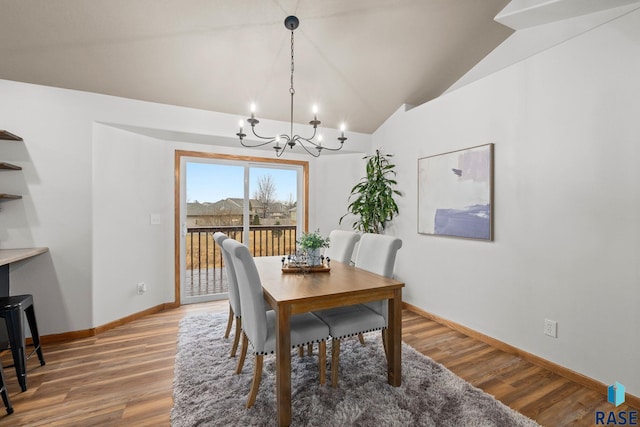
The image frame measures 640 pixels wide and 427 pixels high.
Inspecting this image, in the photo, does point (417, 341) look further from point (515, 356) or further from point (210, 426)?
point (210, 426)

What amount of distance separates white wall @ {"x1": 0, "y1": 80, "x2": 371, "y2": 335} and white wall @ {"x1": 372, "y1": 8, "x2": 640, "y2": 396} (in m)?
2.91

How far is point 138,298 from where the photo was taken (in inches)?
135

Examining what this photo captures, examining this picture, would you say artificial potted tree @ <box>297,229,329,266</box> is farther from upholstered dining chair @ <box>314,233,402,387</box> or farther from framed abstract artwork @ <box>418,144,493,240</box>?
framed abstract artwork @ <box>418,144,493,240</box>

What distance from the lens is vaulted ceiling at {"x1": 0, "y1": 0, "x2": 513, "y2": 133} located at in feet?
7.54

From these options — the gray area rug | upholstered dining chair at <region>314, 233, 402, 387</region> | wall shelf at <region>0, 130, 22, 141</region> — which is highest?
wall shelf at <region>0, 130, 22, 141</region>

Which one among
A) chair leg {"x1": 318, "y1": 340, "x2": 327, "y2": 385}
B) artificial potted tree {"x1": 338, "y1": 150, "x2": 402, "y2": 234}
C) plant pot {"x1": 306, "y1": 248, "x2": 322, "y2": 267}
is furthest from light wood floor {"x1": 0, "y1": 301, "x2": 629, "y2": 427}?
artificial potted tree {"x1": 338, "y1": 150, "x2": 402, "y2": 234}

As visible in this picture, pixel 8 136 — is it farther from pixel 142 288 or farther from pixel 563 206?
pixel 563 206

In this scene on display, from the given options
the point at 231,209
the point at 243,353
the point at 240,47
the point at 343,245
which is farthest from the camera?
the point at 231,209

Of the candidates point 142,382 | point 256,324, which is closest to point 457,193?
point 256,324

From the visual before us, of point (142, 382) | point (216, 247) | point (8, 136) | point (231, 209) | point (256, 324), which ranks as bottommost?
point (142, 382)

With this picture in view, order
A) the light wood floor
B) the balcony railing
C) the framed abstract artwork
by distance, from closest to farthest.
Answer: the light wood floor, the framed abstract artwork, the balcony railing

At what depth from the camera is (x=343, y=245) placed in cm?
298

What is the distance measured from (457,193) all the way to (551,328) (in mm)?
1400

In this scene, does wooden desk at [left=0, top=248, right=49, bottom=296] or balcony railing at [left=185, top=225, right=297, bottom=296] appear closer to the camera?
wooden desk at [left=0, top=248, right=49, bottom=296]
